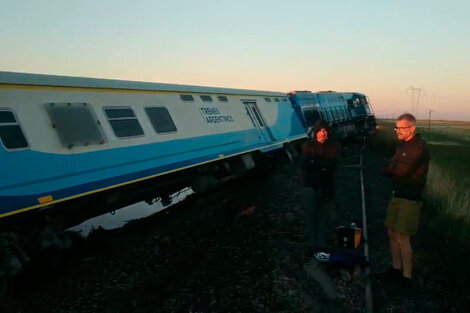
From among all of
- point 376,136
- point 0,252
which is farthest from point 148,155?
point 376,136

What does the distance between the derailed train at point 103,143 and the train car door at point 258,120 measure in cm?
93

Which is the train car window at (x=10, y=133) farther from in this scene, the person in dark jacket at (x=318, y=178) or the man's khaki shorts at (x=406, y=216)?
the man's khaki shorts at (x=406, y=216)

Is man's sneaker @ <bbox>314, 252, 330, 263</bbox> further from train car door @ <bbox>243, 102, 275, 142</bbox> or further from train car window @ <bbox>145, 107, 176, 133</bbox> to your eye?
train car door @ <bbox>243, 102, 275, 142</bbox>

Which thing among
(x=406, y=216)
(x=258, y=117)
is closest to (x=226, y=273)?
(x=406, y=216)

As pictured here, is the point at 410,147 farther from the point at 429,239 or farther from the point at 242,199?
the point at 242,199

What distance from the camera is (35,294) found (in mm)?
5797

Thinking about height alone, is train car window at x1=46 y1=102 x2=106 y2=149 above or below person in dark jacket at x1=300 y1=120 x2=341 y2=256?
above

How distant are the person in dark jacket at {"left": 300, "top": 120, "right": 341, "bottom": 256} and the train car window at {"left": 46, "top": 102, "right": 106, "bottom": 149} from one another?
364cm

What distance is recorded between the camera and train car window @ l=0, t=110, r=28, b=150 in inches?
236

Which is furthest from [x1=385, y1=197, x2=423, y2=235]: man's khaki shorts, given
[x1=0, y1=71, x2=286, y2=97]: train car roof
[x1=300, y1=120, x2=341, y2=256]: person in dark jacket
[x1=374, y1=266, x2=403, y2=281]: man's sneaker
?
[x1=0, y1=71, x2=286, y2=97]: train car roof

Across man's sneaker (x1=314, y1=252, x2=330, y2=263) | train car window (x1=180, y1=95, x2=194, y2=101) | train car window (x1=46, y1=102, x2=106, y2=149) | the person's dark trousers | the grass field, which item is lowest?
the grass field

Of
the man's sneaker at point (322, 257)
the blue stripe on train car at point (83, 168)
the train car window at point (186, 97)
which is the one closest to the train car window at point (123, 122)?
the blue stripe on train car at point (83, 168)

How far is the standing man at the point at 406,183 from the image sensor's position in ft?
17.6

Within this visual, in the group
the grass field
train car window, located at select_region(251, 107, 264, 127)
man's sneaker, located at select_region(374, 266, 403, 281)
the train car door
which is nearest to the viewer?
man's sneaker, located at select_region(374, 266, 403, 281)
